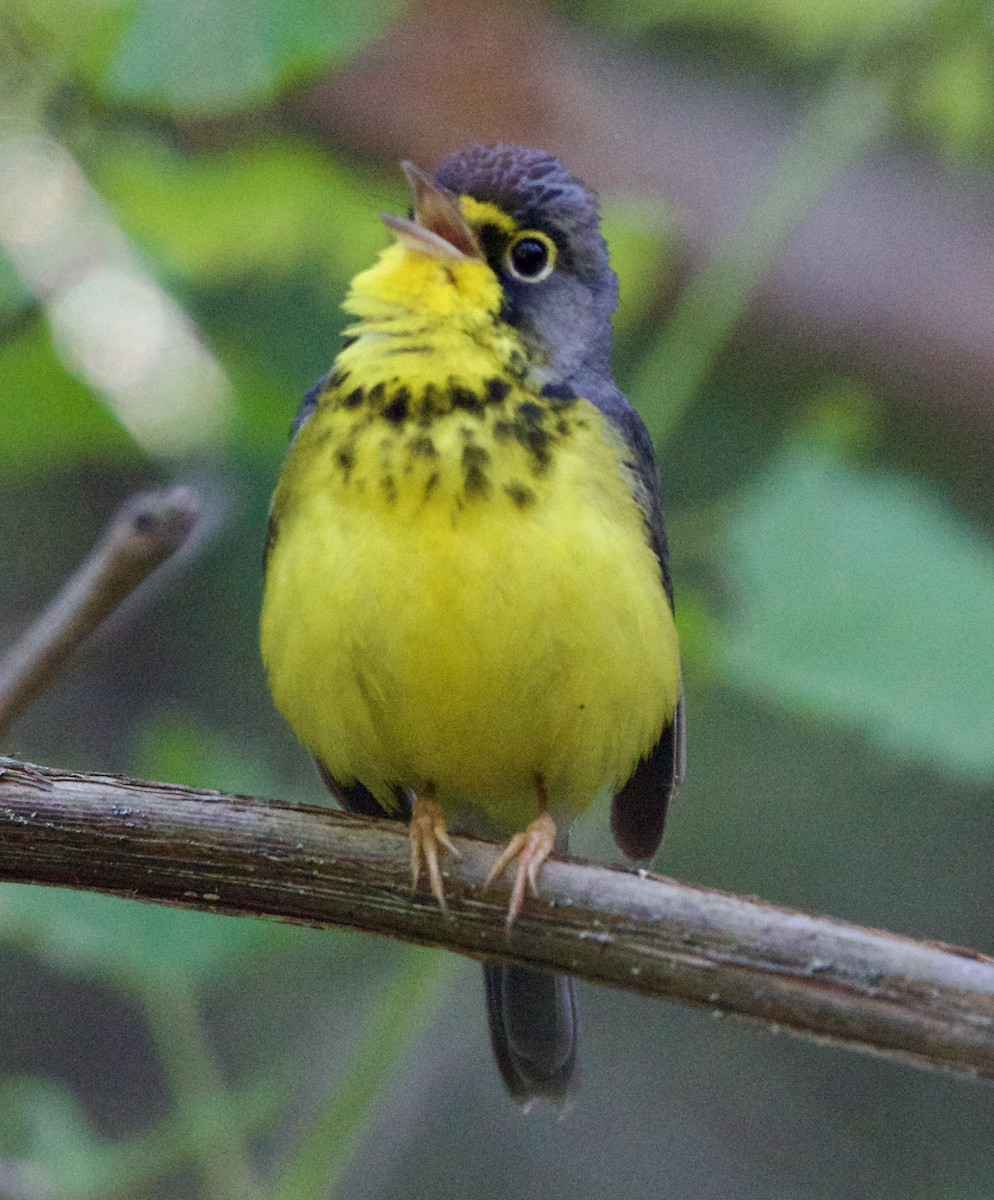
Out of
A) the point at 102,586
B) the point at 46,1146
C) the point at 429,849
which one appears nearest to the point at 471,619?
the point at 429,849

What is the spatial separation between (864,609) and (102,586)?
1.20 m

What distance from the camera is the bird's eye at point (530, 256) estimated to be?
2.24m

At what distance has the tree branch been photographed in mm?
1592

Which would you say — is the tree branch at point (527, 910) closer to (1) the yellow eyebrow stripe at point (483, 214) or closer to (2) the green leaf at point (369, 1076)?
(2) the green leaf at point (369, 1076)

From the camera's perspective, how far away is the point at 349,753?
2201 millimetres

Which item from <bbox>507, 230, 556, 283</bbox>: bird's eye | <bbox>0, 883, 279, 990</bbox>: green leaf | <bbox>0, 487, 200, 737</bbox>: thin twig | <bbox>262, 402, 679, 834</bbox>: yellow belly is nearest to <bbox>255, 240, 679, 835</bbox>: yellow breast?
<bbox>262, 402, 679, 834</bbox>: yellow belly

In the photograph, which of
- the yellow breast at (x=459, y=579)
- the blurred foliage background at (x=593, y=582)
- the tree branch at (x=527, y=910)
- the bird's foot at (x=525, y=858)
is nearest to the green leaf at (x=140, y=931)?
the blurred foliage background at (x=593, y=582)

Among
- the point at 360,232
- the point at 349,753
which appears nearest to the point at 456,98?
the point at 360,232

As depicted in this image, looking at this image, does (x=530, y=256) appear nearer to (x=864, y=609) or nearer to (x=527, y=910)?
(x=864, y=609)

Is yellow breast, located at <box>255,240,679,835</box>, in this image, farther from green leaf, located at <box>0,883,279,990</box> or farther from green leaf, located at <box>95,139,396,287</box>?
green leaf, located at <box>95,139,396,287</box>

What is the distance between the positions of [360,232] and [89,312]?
517mm

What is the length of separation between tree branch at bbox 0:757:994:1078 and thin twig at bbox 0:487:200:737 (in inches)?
6.7

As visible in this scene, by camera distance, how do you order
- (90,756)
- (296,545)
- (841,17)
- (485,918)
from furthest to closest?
(90,756) < (841,17) < (296,545) < (485,918)

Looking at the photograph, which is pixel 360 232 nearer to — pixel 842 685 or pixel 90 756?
pixel 842 685
